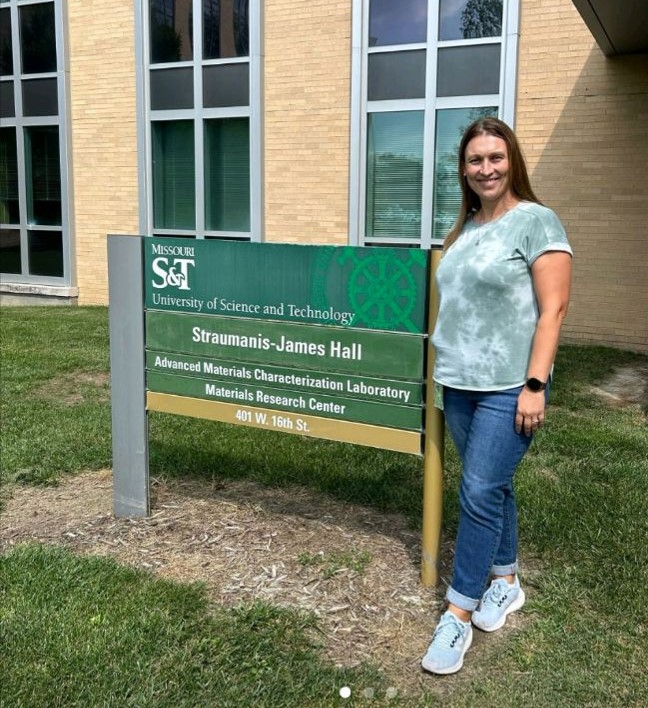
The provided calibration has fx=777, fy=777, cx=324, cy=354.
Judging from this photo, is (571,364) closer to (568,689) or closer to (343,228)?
(343,228)

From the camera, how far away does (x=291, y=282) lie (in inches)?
140

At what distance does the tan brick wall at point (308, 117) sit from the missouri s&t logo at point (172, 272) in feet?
24.9

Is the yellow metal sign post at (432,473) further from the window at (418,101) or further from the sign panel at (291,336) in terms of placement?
the window at (418,101)

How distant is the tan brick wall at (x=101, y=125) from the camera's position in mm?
12695

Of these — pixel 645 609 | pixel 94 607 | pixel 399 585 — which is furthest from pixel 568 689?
pixel 94 607

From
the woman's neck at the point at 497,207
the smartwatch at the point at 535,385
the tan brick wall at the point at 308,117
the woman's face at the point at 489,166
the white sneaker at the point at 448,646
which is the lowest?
the white sneaker at the point at 448,646

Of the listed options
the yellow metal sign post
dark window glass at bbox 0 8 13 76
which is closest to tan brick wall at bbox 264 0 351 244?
dark window glass at bbox 0 8 13 76

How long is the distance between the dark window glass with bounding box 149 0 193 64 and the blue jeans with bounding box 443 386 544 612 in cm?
1078

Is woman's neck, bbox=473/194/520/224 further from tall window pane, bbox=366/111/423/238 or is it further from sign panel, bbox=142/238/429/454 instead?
tall window pane, bbox=366/111/423/238

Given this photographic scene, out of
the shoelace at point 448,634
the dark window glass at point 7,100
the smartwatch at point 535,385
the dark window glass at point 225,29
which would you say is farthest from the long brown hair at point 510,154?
the dark window glass at point 7,100

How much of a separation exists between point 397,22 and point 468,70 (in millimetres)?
1257

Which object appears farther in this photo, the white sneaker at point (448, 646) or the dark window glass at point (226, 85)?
the dark window glass at point (226, 85)

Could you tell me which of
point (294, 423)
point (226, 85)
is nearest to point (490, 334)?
point (294, 423)

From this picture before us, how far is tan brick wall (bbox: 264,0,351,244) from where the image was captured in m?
10.9
